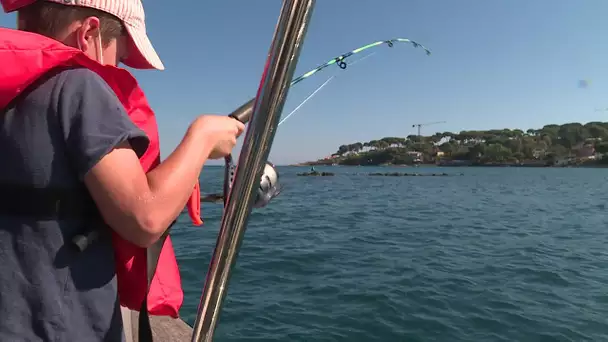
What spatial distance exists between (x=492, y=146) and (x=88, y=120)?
138 metres

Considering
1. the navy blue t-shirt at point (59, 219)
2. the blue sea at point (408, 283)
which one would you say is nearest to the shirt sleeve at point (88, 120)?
the navy blue t-shirt at point (59, 219)

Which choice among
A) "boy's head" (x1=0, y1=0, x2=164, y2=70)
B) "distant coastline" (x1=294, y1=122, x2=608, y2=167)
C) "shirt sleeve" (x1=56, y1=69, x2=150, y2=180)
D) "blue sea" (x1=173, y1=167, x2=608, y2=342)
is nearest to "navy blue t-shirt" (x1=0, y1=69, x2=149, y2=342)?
"shirt sleeve" (x1=56, y1=69, x2=150, y2=180)

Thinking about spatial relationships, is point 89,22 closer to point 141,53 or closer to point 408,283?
point 141,53

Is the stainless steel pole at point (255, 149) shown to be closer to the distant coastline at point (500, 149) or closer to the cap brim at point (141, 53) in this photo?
the cap brim at point (141, 53)

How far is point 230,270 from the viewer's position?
122cm

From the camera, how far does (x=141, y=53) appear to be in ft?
4.47

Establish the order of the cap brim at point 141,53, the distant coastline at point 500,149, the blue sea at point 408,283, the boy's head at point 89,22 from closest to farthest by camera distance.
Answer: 1. the boy's head at point 89,22
2. the cap brim at point 141,53
3. the blue sea at point 408,283
4. the distant coastline at point 500,149

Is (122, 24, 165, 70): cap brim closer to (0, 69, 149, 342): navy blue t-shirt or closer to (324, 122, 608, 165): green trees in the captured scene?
(0, 69, 149, 342): navy blue t-shirt

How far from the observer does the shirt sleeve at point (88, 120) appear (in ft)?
3.24

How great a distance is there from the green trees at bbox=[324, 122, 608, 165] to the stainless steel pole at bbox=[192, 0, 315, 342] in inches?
4754

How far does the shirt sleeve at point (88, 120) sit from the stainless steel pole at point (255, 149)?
12.0 inches

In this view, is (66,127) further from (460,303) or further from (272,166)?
(460,303)

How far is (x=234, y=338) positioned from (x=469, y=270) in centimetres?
584

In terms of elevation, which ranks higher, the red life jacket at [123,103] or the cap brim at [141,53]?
the cap brim at [141,53]
